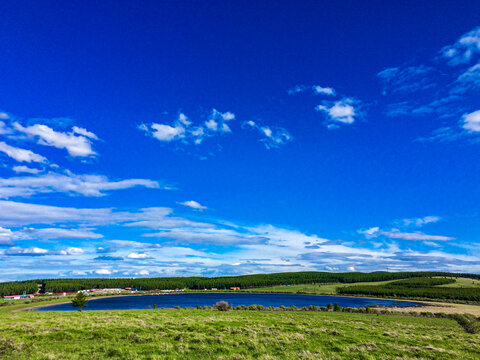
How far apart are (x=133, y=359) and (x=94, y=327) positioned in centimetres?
1459

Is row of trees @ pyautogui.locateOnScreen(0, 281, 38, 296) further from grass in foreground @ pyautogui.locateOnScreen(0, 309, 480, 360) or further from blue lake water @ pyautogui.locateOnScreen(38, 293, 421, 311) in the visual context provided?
grass in foreground @ pyautogui.locateOnScreen(0, 309, 480, 360)

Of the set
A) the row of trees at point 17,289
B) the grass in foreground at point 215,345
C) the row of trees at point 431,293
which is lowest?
the row of trees at point 431,293

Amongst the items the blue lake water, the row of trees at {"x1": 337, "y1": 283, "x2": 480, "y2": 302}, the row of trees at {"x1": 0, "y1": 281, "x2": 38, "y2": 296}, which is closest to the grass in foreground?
the blue lake water

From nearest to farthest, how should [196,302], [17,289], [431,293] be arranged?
[196,302], [431,293], [17,289]

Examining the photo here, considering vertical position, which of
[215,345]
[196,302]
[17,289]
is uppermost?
[215,345]

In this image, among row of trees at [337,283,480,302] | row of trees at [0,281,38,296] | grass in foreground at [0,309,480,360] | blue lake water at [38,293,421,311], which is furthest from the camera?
row of trees at [0,281,38,296]

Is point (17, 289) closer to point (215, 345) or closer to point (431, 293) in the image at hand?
point (215, 345)

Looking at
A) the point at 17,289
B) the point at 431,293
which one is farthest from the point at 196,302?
the point at 17,289

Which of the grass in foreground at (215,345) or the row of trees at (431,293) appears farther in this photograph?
the row of trees at (431,293)

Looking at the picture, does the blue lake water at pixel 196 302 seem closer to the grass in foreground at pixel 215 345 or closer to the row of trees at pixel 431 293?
the row of trees at pixel 431 293

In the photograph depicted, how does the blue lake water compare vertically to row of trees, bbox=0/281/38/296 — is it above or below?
below

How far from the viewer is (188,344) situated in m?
19.9

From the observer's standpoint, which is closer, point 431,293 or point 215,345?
point 215,345

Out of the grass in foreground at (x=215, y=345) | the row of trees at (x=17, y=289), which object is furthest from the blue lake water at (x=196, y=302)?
the row of trees at (x=17, y=289)
